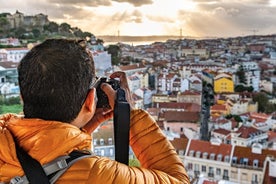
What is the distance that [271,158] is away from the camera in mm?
4699

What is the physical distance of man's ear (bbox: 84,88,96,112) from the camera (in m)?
0.34

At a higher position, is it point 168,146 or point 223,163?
point 168,146

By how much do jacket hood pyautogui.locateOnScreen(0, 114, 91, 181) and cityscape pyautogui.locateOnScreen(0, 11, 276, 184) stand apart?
9 centimetres

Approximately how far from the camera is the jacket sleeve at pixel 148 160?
305 mm

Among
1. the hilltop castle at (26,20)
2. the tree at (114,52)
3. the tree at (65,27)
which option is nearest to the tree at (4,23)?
the hilltop castle at (26,20)

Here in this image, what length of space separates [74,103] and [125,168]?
61mm

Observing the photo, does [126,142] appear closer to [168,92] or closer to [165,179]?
[165,179]

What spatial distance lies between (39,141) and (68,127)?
22mm

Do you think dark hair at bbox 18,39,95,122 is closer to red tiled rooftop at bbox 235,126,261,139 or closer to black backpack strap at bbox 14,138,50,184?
A: black backpack strap at bbox 14,138,50,184

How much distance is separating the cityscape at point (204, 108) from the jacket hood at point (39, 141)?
9cm

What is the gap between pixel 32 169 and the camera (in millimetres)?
292

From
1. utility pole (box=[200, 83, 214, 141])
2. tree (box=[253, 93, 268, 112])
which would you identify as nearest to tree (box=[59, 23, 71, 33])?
utility pole (box=[200, 83, 214, 141])

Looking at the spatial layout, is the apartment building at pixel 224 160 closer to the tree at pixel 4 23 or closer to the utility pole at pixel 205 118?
the utility pole at pixel 205 118

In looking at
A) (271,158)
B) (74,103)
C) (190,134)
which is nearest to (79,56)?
(74,103)
